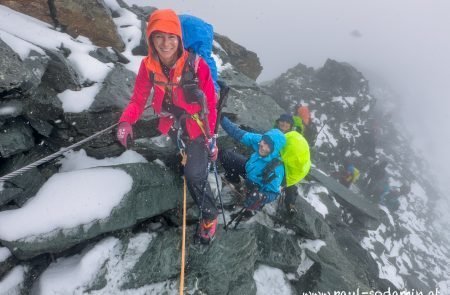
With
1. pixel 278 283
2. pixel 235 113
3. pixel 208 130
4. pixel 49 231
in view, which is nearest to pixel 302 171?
pixel 208 130

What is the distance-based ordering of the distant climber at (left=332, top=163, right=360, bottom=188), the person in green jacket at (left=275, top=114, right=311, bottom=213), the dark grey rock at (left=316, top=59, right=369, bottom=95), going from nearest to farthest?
the person in green jacket at (left=275, top=114, right=311, bottom=213), the distant climber at (left=332, top=163, right=360, bottom=188), the dark grey rock at (left=316, top=59, right=369, bottom=95)

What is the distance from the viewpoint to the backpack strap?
20.9ft

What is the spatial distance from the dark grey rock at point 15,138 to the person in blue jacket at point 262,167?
14.1 ft

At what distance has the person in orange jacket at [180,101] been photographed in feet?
15.7

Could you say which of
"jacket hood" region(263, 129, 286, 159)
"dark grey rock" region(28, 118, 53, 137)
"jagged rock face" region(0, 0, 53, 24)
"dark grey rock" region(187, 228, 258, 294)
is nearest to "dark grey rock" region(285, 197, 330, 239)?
"dark grey rock" region(187, 228, 258, 294)

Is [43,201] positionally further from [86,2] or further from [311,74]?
[311,74]

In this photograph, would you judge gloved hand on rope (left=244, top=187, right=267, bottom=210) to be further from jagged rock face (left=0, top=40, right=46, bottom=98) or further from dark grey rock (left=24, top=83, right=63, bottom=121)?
jagged rock face (left=0, top=40, right=46, bottom=98)

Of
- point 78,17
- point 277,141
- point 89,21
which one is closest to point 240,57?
point 89,21

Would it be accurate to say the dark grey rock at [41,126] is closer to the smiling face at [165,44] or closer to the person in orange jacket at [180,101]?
the person in orange jacket at [180,101]

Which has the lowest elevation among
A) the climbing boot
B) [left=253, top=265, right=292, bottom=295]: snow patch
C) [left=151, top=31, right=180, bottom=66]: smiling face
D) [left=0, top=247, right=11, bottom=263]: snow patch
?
[left=253, top=265, right=292, bottom=295]: snow patch

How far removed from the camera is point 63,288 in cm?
497

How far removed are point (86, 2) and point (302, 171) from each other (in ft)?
22.5

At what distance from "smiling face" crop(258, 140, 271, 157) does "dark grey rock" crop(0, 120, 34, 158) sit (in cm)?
446

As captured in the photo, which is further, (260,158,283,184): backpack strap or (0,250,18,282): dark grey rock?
(260,158,283,184): backpack strap
